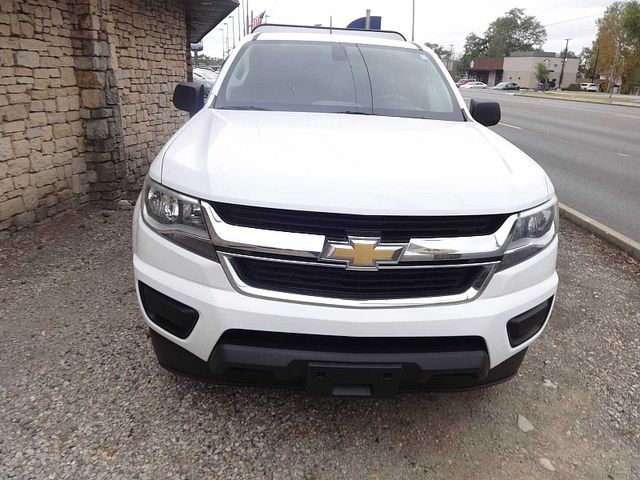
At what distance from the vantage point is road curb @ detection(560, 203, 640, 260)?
16.6ft

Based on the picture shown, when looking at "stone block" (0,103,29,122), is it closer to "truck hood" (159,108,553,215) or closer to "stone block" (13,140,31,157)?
"stone block" (13,140,31,157)

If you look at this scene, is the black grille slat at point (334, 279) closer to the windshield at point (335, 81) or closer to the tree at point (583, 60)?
the windshield at point (335, 81)

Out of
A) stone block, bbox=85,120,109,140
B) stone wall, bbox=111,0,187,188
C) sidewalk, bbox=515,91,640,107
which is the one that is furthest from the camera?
sidewalk, bbox=515,91,640,107

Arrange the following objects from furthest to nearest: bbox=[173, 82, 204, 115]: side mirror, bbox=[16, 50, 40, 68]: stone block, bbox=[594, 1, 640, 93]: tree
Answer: bbox=[594, 1, 640, 93]: tree < bbox=[16, 50, 40, 68]: stone block < bbox=[173, 82, 204, 115]: side mirror

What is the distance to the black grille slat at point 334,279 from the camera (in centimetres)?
208

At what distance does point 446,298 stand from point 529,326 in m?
0.46

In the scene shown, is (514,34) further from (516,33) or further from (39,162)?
(39,162)

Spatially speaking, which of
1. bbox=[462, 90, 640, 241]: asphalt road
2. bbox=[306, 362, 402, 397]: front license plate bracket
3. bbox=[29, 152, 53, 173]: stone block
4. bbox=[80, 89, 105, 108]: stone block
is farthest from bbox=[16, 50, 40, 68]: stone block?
bbox=[462, 90, 640, 241]: asphalt road

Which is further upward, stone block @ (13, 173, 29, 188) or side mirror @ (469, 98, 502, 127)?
side mirror @ (469, 98, 502, 127)

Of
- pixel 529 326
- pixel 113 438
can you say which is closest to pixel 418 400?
pixel 529 326

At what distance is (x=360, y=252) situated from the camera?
2045 millimetres

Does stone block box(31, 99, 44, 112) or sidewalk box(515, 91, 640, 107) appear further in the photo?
sidewalk box(515, 91, 640, 107)

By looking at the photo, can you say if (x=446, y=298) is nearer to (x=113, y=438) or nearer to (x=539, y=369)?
(x=539, y=369)

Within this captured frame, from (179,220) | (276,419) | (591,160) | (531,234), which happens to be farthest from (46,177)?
(591,160)
